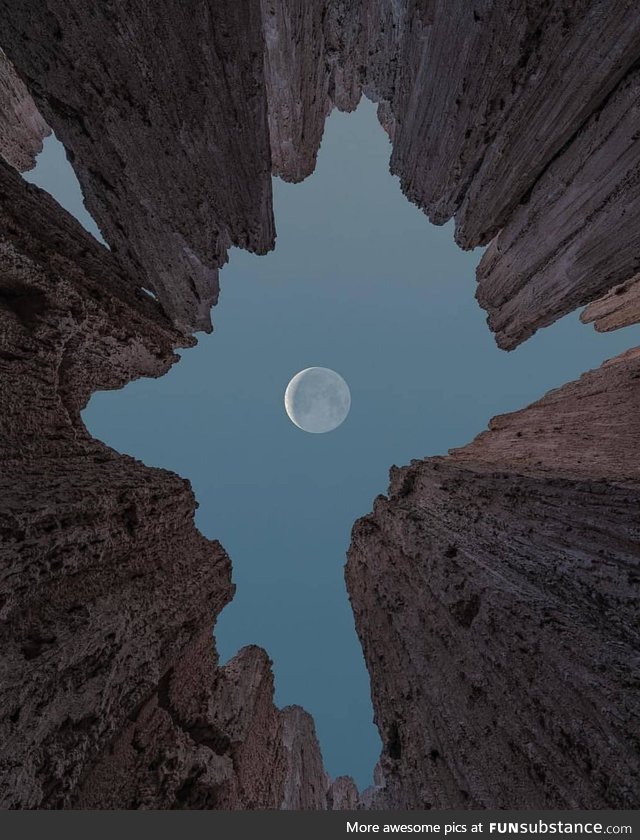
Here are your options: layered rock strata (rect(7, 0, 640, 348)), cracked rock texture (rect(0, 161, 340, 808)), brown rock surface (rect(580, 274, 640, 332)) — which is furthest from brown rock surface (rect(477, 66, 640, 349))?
cracked rock texture (rect(0, 161, 340, 808))

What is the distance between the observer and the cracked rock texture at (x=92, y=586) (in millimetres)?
4543

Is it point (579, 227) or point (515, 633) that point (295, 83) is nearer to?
point (579, 227)

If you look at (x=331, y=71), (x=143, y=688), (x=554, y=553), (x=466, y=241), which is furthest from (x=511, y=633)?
(x=331, y=71)

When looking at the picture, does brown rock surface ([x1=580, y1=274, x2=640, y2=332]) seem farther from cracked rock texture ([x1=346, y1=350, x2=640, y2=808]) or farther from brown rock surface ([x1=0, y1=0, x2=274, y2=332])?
brown rock surface ([x1=0, y1=0, x2=274, y2=332])

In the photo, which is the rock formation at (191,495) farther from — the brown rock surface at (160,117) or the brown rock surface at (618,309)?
the brown rock surface at (618,309)

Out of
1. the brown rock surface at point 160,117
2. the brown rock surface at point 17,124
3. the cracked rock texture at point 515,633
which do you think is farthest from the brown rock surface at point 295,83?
the cracked rock texture at point 515,633

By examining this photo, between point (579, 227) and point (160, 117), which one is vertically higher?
point (160, 117)

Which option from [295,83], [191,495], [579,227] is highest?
[295,83]

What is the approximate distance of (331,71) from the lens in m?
14.2

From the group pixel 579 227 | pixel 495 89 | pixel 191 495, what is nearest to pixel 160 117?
pixel 495 89

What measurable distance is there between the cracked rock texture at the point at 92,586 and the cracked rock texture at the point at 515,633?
162 inches

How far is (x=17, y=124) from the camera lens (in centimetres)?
1616

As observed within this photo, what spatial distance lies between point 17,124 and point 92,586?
70.7 feet

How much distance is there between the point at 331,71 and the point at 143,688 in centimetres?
2044
